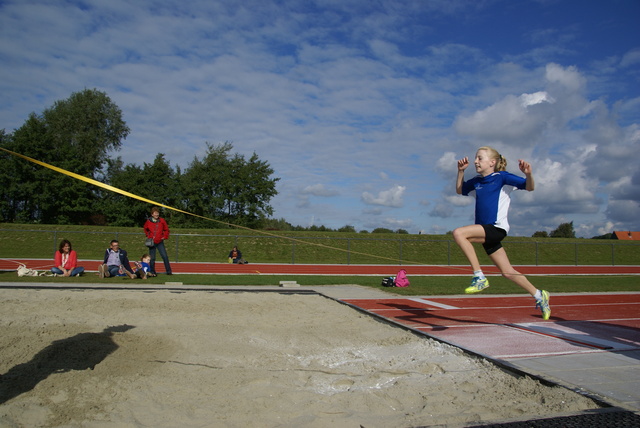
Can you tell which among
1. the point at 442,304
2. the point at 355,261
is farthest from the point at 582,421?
the point at 355,261

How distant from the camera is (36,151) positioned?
130ft

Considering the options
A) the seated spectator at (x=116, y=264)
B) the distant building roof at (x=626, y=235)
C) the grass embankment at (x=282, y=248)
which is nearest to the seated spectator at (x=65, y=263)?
the seated spectator at (x=116, y=264)

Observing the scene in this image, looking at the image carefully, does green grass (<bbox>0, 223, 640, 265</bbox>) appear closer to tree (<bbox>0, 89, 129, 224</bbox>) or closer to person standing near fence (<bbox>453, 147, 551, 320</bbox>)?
tree (<bbox>0, 89, 129, 224</bbox>)

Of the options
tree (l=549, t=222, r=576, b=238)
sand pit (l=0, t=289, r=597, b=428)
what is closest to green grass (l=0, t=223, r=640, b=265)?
sand pit (l=0, t=289, r=597, b=428)

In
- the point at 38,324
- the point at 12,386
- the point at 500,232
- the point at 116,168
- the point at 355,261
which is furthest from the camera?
the point at 116,168

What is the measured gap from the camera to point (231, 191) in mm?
45938

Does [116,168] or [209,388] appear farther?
[116,168]

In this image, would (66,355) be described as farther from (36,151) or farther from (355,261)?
(36,151)

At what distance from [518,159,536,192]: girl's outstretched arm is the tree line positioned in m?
38.3

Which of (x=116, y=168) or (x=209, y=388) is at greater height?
(x=116, y=168)

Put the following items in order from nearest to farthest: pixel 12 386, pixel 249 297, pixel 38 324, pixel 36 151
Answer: pixel 12 386 → pixel 38 324 → pixel 249 297 → pixel 36 151

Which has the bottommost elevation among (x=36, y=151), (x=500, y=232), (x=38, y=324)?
(x=38, y=324)

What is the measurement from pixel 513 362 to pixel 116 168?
169ft

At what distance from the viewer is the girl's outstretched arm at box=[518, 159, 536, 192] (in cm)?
468
